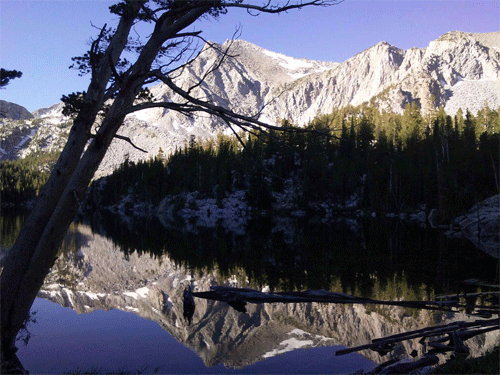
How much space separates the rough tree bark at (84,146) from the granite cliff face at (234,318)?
4522mm

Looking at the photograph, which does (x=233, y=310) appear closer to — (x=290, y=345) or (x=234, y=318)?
(x=234, y=318)

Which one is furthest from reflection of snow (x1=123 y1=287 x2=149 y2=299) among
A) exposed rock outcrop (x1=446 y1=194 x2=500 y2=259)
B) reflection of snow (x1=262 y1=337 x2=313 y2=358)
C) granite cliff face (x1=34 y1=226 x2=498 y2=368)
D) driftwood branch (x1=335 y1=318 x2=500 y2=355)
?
exposed rock outcrop (x1=446 y1=194 x2=500 y2=259)

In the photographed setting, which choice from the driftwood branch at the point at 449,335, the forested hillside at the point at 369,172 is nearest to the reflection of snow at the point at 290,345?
the driftwood branch at the point at 449,335

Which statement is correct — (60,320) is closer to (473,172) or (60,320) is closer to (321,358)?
(321,358)

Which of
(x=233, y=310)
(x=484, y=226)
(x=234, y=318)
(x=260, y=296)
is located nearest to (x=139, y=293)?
(x=233, y=310)

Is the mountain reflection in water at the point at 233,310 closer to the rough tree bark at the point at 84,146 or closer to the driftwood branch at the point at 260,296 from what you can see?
the driftwood branch at the point at 260,296

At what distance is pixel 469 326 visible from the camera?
24.6 ft

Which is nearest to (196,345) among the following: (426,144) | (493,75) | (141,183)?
(426,144)

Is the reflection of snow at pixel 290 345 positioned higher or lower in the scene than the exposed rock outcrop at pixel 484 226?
lower

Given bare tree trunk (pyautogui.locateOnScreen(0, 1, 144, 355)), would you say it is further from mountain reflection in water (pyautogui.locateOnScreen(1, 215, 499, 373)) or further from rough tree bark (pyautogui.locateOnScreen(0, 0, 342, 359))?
mountain reflection in water (pyautogui.locateOnScreen(1, 215, 499, 373))

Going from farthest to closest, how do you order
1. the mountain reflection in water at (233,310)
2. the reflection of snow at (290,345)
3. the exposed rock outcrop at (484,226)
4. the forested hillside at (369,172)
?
the forested hillside at (369,172)
the exposed rock outcrop at (484,226)
the reflection of snow at (290,345)
the mountain reflection in water at (233,310)

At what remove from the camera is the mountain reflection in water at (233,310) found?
8898 mm

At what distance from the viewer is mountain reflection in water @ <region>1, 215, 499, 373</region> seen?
8.90 meters

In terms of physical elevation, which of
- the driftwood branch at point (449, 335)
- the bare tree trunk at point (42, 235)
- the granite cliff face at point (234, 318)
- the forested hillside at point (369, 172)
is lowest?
the granite cliff face at point (234, 318)
